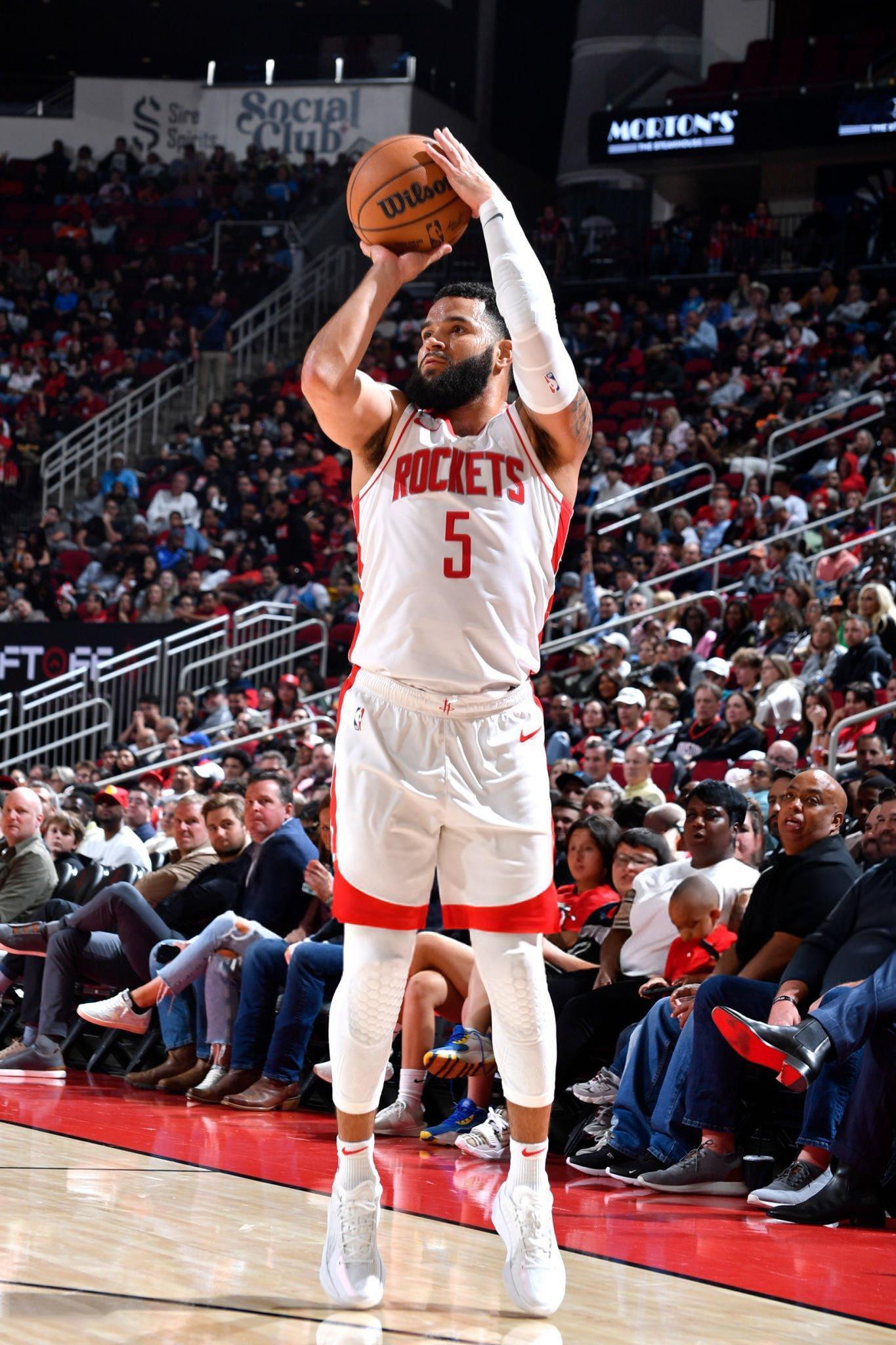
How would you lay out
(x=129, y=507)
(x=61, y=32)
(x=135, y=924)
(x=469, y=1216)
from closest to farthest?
(x=469, y=1216)
(x=135, y=924)
(x=129, y=507)
(x=61, y=32)

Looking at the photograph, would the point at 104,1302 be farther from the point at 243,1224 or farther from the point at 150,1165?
the point at 150,1165

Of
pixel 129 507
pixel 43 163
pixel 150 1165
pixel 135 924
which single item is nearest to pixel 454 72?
pixel 43 163

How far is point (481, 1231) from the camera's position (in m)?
4.04

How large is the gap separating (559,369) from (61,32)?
24105 millimetres

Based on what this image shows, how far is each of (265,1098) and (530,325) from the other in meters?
3.75

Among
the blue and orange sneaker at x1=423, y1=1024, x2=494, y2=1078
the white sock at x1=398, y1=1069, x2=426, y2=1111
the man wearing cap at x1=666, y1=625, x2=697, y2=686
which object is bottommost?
the white sock at x1=398, y1=1069, x2=426, y2=1111

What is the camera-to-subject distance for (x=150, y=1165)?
15.7 feet

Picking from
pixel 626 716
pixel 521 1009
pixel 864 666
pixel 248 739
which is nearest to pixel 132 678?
pixel 248 739

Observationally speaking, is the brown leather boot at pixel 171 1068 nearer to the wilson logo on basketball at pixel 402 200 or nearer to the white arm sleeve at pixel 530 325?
the white arm sleeve at pixel 530 325

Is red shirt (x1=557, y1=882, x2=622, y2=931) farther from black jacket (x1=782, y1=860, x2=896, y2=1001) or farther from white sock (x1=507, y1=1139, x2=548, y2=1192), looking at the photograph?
white sock (x1=507, y1=1139, x2=548, y2=1192)

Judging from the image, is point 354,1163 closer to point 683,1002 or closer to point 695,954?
point 683,1002

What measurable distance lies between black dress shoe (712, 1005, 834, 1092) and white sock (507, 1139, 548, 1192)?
106 centimetres

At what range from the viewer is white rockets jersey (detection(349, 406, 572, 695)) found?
3.41 metres

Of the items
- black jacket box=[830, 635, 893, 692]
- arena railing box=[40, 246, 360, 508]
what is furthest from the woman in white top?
arena railing box=[40, 246, 360, 508]
